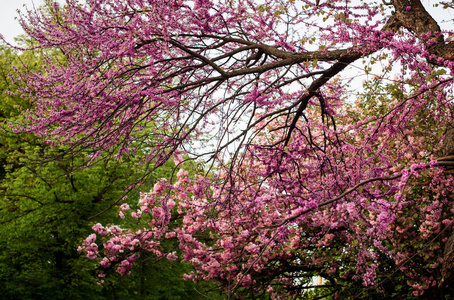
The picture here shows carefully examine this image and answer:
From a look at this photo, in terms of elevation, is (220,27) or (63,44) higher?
(220,27)

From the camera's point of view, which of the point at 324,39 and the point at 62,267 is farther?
the point at 62,267

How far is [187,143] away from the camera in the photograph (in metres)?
6.48

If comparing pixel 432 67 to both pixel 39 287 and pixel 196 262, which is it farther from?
pixel 39 287

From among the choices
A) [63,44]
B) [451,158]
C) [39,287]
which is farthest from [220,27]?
[39,287]

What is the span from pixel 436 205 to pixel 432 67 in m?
2.62

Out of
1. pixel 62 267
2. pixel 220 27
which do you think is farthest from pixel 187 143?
pixel 62 267

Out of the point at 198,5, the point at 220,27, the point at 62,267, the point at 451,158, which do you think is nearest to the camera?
the point at 451,158

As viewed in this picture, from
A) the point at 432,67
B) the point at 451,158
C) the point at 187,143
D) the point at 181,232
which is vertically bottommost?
the point at 451,158

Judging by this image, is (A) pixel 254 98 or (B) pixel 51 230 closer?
(A) pixel 254 98

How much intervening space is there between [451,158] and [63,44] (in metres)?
5.26

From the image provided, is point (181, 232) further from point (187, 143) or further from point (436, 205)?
point (436, 205)

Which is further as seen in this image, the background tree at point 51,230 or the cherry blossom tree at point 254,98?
the background tree at point 51,230

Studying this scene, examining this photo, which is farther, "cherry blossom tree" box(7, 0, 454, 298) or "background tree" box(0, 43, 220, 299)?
"background tree" box(0, 43, 220, 299)

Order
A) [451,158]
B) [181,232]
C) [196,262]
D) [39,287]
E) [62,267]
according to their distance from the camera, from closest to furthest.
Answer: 1. [451,158]
2. [181,232]
3. [196,262]
4. [39,287]
5. [62,267]
